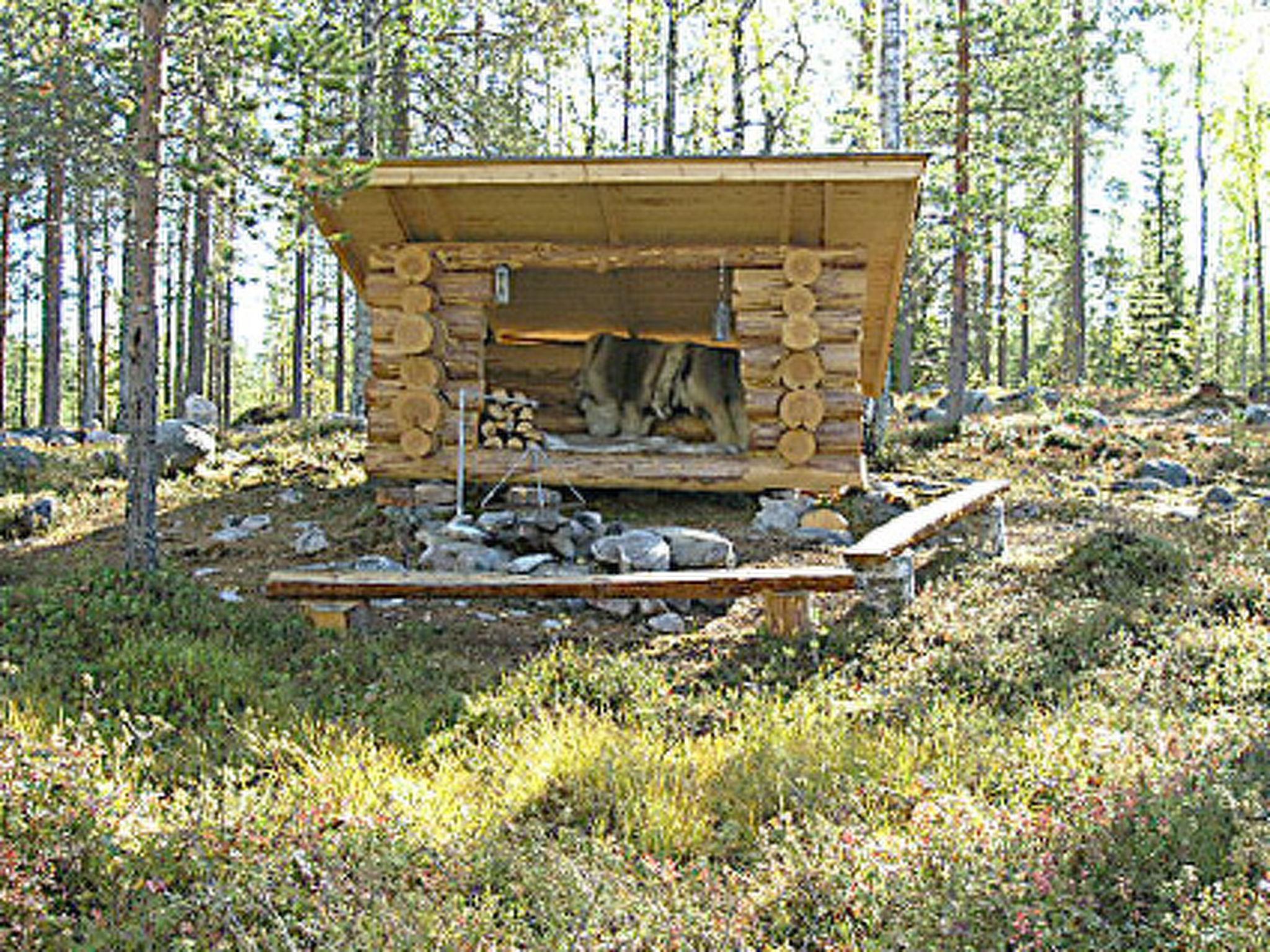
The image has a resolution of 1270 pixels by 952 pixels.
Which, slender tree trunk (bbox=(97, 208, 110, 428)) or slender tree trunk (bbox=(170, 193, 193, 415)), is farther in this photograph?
slender tree trunk (bbox=(97, 208, 110, 428))

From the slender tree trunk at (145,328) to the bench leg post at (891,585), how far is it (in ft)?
18.3

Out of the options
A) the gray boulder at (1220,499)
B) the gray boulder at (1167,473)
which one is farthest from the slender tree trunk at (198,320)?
the gray boulder at (1220,499)

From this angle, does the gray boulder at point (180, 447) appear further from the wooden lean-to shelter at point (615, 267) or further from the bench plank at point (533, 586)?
the bench plank at point (533, 586)

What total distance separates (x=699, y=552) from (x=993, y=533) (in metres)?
2.80

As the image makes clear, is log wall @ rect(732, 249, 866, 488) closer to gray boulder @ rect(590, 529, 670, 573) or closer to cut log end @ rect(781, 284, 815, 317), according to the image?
cut log end @ rect(781, 284, 815, 317)

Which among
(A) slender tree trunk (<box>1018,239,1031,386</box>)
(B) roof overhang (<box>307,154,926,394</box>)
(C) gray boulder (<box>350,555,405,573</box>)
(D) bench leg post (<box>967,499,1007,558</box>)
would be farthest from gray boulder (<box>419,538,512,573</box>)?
(A) slender tree trunk (<box>1018,239,1031,386</box>)

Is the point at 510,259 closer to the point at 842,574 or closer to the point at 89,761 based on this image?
the point at 842,574

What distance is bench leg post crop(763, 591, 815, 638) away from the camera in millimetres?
7023

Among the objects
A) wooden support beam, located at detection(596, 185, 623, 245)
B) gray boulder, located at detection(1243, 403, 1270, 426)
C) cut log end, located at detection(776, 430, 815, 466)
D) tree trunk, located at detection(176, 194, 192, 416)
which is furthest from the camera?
tree trunk, located at detection(176, 194, 192, 416)

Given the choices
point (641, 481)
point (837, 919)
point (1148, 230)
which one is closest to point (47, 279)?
point (641, 481)

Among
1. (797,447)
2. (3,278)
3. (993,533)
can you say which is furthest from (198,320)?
(993,533)

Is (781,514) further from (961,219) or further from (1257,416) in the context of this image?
(1257,416)

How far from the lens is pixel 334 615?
716 cm

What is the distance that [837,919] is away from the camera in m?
3.48
